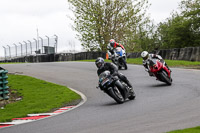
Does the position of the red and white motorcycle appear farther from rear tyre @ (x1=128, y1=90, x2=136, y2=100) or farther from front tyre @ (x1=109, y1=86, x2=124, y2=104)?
front tyre @ (x1=109, y1=86, x2=124, y2=104)

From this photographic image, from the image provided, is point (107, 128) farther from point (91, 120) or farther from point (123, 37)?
point (123, 37)

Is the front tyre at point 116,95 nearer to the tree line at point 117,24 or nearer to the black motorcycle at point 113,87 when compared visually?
the black motorcycle at point 113,87

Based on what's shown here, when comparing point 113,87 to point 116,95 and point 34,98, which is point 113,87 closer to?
point 116,95

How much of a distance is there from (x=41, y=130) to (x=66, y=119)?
1217 millimetres

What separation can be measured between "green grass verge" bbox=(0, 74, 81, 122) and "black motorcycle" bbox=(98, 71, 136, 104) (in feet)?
5.83

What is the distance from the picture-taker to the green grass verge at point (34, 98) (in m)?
11.2

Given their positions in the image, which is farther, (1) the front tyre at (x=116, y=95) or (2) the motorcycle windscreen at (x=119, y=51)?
(2) the motorcycle windscreen at (x=119, y=51)

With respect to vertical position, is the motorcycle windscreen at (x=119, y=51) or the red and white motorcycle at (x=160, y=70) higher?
the motorcycle windscreen at (x=119, y=51)

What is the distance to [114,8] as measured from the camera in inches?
1762

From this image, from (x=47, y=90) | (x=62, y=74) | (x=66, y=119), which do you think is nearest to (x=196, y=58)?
(x=62, y=74)

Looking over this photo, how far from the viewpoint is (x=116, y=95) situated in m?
11.2

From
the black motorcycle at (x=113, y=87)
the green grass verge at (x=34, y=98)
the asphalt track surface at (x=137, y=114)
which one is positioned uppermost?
the black motorcycle at (x=113, y=87)

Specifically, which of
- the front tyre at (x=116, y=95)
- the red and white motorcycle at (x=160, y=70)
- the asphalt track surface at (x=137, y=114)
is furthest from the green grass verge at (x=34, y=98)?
the red and white motorcycle at (x=160, y=70)

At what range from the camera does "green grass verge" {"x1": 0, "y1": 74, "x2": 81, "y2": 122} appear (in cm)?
1118
